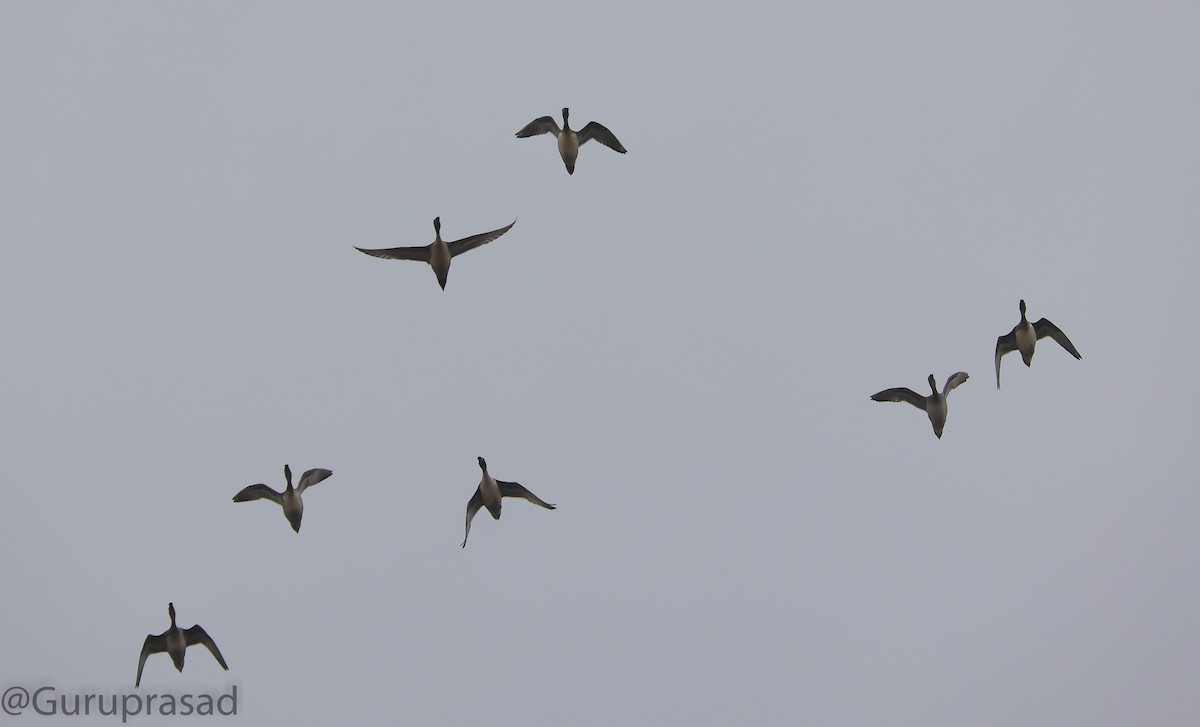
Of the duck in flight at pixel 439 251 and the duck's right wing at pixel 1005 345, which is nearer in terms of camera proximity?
the duck in flight at pixel 439 251

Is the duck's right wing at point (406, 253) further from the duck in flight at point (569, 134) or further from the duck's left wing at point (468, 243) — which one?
the duck in flight at point (569, 134)

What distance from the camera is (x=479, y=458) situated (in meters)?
32.3

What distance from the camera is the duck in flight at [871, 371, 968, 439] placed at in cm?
3300

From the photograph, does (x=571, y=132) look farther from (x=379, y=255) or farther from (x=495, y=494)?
(x=495, y=494)

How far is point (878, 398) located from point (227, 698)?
114 ft

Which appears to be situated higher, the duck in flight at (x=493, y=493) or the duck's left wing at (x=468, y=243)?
the duck's left wing at (x=468, y=243)

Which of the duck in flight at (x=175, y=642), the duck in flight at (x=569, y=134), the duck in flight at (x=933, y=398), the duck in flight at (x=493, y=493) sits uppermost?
the duck in flight at (x=569, y=134)

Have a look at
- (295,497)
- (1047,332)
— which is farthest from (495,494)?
(1047,332)

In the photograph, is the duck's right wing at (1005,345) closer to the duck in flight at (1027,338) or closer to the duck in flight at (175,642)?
the duck in flight at (1027,338)

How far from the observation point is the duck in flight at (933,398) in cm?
3300

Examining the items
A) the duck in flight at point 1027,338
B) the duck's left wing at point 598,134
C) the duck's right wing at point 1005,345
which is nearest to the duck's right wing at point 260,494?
the duck's left wing at point 598,134

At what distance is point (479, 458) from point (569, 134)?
801 centimetres

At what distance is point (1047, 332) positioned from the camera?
33.9 meters

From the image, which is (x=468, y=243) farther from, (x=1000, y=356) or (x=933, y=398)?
(x=1000, y=356)
